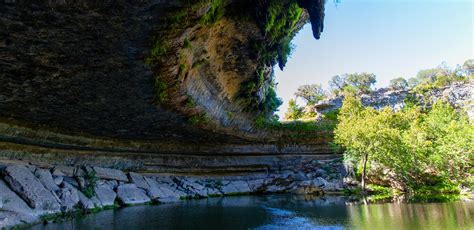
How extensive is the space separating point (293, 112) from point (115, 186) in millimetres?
25698

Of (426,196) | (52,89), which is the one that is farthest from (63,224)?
(426,196)

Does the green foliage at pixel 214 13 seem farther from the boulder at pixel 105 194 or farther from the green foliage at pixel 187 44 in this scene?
the boulder at pixel 105 194

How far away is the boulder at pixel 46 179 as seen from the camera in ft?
44.9

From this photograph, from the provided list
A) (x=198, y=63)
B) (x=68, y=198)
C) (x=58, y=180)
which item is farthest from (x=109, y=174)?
(x=198, y=63)

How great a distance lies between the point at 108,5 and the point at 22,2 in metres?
1.67

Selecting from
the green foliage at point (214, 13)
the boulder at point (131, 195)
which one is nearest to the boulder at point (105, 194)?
the boulder at point (131, 195)

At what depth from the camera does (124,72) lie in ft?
35.2

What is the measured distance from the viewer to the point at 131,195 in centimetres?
1727

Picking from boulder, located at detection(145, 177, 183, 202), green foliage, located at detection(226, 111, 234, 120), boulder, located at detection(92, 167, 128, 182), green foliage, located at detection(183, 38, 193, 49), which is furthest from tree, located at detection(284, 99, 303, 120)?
green foliage, located at detection(183, 38, 193, 49)

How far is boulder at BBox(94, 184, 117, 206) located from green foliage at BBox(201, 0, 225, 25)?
10.3 m

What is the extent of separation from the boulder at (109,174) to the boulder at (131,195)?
2.60 feet

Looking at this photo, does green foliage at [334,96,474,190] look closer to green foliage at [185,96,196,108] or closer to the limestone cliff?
the limestone cliff

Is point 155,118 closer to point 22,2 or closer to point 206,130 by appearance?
point 206,130

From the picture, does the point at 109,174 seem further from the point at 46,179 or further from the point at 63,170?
the point at 46,179
